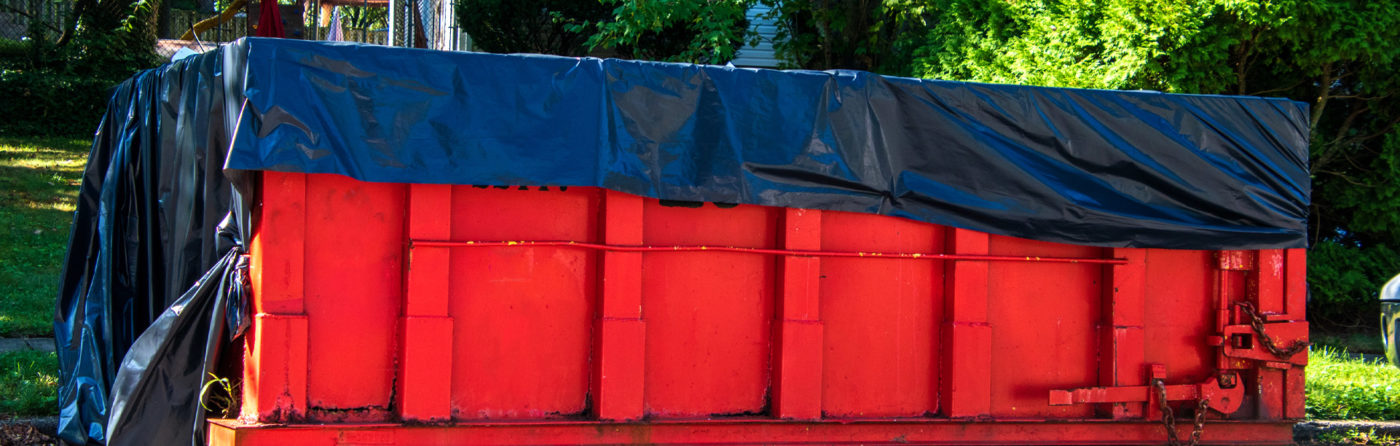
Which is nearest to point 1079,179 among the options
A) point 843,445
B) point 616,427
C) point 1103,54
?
point 843,445

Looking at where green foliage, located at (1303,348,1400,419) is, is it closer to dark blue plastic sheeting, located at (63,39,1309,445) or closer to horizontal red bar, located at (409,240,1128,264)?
dark blue plastic sheeting, located at (63,39,1309,445)

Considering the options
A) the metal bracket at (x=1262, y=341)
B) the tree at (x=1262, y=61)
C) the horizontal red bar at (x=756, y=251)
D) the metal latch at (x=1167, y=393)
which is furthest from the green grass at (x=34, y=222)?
the tree at (x=1262, y=61)

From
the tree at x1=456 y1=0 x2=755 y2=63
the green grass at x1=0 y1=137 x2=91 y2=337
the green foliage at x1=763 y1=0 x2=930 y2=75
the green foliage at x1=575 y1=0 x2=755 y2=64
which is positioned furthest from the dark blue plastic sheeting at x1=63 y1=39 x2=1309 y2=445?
the green foliage at x1=763 y1=0 x2=930 y2=75

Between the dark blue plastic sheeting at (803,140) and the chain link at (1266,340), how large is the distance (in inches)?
11.4

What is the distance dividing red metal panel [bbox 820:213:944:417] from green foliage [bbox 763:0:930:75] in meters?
7.50

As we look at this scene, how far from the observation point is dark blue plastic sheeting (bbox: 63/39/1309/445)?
3.85 meters

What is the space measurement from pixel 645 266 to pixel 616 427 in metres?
0.63

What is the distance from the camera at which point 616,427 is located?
13.5 feet

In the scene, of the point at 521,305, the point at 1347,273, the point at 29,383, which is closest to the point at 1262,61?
the point at 1347,273

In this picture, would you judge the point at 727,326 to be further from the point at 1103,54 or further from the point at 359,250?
the point at 1103,54

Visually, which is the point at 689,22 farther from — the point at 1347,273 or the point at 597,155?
the point at 597,155

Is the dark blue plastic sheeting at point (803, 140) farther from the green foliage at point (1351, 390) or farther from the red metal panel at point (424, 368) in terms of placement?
the green foliage at point (1351, 390)

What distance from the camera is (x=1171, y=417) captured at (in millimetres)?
4594

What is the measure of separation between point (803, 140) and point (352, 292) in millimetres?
1817
